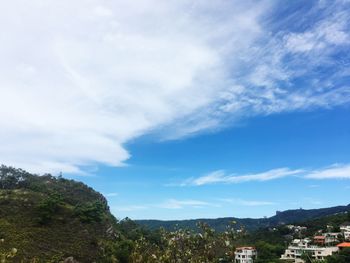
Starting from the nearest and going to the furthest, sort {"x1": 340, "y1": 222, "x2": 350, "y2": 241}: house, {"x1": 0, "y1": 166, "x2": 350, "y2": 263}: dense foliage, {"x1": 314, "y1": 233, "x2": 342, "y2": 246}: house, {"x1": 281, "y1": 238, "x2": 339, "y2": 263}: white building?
1. {"x1": 0, "y1": 166, "x2": 350, "y2": 263}: dense foliage
2. {"x1": 281, "y1": 238, "x2": 339, "y2": 263}: white building
3. {"x1": 340, "y1": 222, "x2": 350, "y2": 241}: house
4. {"x1": 314, "y1": 233, "x2": 342, "y2": 246}: house

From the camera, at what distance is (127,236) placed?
10000 centimetres

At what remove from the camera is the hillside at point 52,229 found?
227ft

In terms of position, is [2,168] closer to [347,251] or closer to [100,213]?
[100,213]

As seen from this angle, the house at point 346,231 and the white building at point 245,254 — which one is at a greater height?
the house at point 346,231

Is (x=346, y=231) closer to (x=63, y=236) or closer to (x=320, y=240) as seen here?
(x=320, y=240)

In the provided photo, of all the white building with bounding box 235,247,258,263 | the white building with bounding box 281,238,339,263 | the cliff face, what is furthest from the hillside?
the white building with bounding box 281,238,339,263

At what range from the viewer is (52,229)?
82625 millimetres

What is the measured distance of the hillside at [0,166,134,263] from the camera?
227 feet

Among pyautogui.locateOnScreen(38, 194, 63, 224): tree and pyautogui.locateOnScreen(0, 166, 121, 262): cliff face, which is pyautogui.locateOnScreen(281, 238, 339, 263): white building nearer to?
pyautogui.locateOnScreen(0, 166, 121, 262): cliff face

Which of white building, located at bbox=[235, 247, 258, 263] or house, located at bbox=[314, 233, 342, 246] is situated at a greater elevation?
house, located at bbox=[314, 233, 342, 246]

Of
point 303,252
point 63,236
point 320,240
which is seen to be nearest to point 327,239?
point 320,240

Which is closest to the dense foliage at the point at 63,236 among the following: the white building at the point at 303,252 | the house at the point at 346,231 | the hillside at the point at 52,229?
the hillside at the point at 52,229

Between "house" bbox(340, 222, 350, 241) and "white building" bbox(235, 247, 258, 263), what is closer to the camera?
"white building" bbox(235, 247, 258, 263)

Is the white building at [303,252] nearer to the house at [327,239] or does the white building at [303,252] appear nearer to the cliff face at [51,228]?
A: the house at [327,239]
